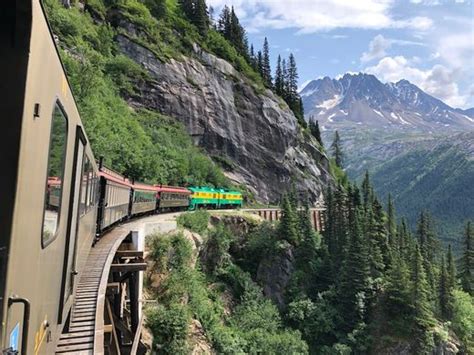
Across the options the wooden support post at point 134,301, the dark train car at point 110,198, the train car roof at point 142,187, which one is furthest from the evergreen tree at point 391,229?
the wooden support post at point 134,301

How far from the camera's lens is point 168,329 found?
19.8m

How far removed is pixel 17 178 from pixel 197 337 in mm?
21775

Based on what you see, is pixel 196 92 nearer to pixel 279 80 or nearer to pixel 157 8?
pixel 157 8

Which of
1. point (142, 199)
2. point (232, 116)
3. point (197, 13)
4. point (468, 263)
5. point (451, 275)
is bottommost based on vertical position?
point (451, 275)

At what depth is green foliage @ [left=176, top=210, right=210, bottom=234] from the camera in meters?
33.3

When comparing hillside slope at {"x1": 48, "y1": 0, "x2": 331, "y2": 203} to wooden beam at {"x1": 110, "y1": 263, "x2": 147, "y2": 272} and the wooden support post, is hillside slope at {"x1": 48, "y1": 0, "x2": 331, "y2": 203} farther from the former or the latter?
wooden beam at {"x1": 110, "y1": 263, "x2": 147, "y2": 272}

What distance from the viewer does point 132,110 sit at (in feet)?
194

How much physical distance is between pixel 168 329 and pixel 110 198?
6715mm

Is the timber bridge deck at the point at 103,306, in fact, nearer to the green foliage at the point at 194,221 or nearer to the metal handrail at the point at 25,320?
the metal handrail at the point at 25,320

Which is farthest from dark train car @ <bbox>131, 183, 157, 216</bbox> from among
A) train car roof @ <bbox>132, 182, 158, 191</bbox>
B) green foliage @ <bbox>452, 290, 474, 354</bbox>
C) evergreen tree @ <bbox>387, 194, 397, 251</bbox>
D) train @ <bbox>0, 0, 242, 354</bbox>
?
green foliage @ <bbox>452, 290, 474, 354</bbox>

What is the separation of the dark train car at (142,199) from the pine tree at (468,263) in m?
49.2

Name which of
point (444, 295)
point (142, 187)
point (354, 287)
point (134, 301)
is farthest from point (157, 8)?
point (134, 301)

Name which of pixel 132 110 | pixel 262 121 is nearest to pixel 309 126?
pixel 262 121

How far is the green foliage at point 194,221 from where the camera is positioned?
109 ft
